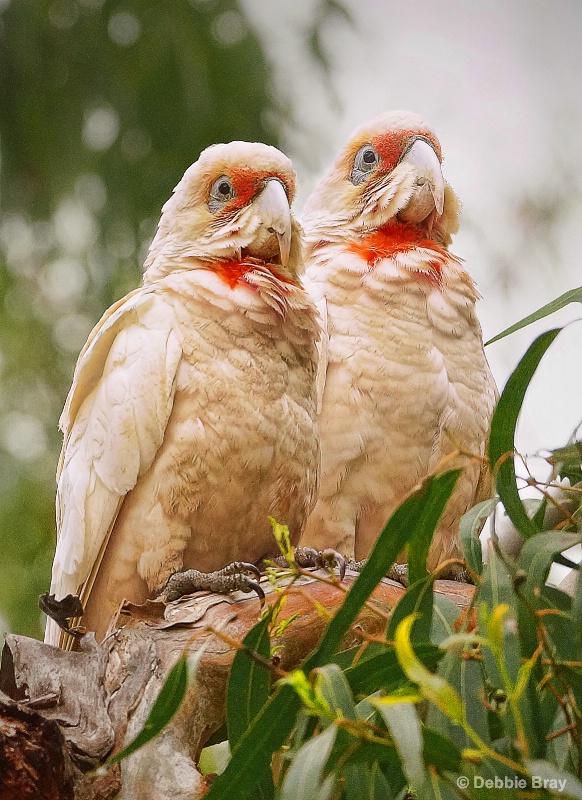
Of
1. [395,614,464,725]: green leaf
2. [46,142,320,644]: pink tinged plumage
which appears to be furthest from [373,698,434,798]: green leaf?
[46,142,320,644]: pink tinged plumage

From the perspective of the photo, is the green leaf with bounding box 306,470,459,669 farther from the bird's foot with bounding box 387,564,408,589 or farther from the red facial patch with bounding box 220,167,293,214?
the red facial patch with bounding box 220,167,293,214

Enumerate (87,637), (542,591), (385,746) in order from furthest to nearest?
(87,637)
(542,591)
(385,746)

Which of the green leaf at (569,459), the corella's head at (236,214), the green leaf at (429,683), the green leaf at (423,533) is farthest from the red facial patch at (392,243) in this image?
the green leaf at (429,683)

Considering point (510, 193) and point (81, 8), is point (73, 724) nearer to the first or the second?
point (81, 8)

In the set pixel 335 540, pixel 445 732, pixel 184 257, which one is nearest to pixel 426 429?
pixel 335 540

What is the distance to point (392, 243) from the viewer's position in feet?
7.29

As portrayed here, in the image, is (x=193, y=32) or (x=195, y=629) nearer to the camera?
(x=195, y=629)

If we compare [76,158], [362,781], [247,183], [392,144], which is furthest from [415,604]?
[76,158]

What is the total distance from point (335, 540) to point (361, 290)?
541 mm

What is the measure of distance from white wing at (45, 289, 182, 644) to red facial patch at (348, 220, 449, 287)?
1.85 feet

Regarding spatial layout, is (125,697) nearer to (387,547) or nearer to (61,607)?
(61,607)

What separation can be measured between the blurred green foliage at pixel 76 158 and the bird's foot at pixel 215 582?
903mm

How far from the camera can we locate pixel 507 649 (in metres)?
0.87

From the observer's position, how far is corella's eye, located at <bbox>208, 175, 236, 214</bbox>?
1965 mm
